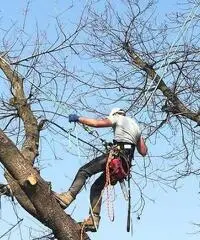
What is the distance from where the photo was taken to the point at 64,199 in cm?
528

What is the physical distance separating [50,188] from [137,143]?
1.19m

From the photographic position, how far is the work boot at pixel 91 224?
5.32 meters

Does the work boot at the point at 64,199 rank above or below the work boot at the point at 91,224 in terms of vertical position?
above

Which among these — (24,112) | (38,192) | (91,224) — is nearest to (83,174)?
(91,224)

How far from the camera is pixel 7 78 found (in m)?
6.96

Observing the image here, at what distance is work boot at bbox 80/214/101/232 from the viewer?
209 inches

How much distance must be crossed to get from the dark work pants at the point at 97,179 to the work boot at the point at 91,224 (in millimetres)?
75

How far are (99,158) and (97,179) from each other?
205mm

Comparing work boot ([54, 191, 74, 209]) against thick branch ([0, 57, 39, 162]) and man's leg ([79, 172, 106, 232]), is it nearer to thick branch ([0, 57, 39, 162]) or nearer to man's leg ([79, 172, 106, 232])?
man's leg ([79, 172, 106, 232])

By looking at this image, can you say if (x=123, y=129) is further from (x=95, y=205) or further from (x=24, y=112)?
(x=24, y=112)

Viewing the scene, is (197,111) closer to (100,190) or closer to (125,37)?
(125,37)

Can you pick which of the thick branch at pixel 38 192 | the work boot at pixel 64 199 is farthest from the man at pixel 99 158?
the thick branch at pixel 38 192

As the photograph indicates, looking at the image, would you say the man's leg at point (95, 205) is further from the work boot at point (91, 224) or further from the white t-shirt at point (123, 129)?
the white t-shirt at point (123, 129)

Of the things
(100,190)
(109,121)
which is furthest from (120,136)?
(100,190)
